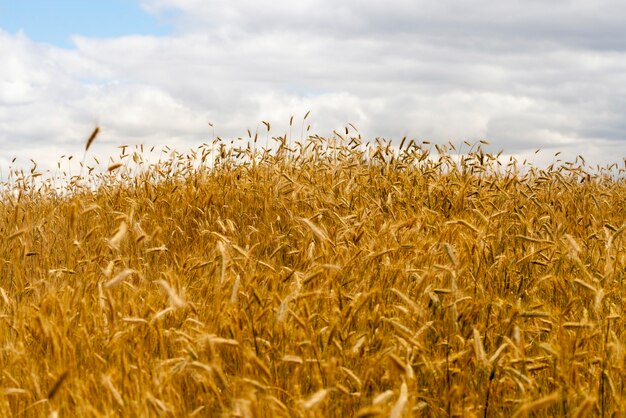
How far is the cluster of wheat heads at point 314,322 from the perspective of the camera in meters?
2.29

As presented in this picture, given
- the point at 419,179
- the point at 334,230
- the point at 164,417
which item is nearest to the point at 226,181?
the point at 334,230

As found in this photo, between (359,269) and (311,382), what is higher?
(359,269)

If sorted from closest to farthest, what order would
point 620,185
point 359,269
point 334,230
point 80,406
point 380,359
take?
point 80,406 < point 380,359 < point 359,269 < point 334,230 < point 620,185

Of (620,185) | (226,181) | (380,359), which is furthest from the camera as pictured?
(620,185)

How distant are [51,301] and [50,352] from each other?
13.3 inches

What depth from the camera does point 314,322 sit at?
9.36ft

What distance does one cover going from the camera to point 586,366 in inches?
108

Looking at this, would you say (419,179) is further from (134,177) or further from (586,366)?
(586,366)

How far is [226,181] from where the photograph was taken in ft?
19.5

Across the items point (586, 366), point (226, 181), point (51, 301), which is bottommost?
point (586, 366)

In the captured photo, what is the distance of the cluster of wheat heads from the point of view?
7.51 ft

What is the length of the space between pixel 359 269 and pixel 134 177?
4429mm

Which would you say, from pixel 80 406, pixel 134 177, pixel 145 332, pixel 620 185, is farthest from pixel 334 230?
pixel 620 185

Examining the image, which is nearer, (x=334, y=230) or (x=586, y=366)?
(x=586, y=366)
